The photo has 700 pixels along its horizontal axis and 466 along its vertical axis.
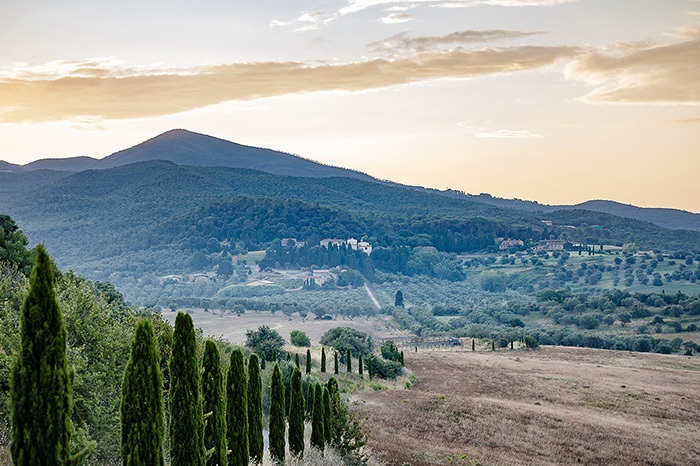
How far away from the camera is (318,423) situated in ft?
71.4

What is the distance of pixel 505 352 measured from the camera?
68.3 metres

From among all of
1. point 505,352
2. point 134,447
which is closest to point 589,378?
point 505,352

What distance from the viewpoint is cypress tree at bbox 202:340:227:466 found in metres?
14.0

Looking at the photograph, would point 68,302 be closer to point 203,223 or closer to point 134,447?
point 134,447

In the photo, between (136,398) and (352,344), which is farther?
(352,344)

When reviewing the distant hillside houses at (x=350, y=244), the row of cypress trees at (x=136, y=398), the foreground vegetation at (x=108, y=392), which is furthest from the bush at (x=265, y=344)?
the distant hillside houses at (x=350, y=244)

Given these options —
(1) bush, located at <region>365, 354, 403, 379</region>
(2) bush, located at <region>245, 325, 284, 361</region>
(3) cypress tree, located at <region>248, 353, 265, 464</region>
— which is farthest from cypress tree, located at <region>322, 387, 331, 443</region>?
(1) bush, located at <region>365, 354, 403, 379</region>

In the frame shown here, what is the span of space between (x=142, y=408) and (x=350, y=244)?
582ft

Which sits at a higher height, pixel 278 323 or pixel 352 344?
pixel 352 344

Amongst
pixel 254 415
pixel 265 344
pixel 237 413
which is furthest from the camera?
pixel 265 344

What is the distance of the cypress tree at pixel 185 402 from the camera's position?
39.7 ft

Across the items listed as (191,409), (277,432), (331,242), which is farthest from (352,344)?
(331,242)

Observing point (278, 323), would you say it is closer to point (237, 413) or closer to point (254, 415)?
point (254, 415)

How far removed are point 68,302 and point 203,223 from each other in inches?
6621
